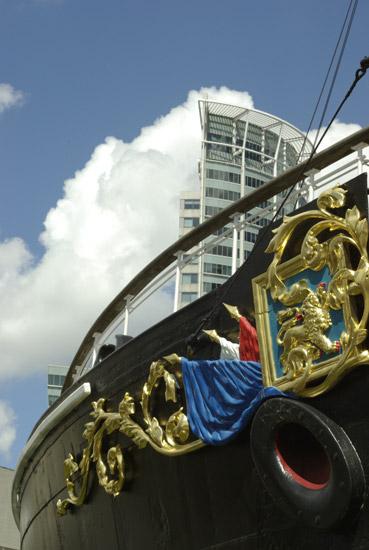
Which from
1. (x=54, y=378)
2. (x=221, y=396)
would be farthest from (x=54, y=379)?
(x=221, y=396)

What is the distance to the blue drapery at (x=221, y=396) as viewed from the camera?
709cm

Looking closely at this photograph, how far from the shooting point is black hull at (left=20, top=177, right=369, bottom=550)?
639 cm

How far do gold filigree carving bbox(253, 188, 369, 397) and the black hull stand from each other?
0.49ft

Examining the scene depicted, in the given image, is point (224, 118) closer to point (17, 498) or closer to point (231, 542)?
point (17, 498)

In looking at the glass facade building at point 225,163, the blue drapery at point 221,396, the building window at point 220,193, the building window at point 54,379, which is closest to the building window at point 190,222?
the glass facade building at point 225,163

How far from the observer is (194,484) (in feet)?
25.3

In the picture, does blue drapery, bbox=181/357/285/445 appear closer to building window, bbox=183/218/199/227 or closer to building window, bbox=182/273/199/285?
building window, bbox=182/273/199/285

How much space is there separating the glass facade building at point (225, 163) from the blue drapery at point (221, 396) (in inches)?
2116

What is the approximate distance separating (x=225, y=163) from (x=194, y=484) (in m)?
83.8

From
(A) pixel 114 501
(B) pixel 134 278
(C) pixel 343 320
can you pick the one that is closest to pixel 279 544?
(C) pixel 343 320

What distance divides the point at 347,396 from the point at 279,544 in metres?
1.27

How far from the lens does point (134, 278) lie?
1016 cm

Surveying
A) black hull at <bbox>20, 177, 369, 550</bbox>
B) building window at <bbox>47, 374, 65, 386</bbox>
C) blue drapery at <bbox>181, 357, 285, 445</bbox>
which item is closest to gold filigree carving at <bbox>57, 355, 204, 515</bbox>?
black hull at <bbox>20, 177, 369, 550</bbox>

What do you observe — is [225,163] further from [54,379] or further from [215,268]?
[54,379]
